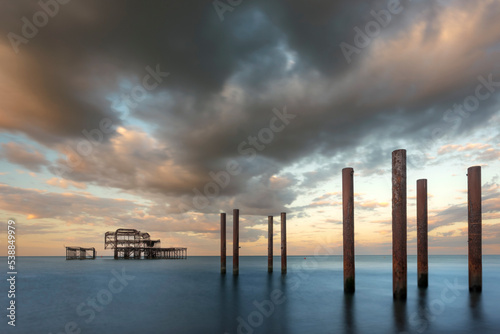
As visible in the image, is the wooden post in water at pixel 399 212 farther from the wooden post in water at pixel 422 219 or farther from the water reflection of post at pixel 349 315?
the wooden post in water at pixel 422 219

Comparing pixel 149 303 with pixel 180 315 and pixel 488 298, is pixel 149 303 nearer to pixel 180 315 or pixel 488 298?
pixel 180 315

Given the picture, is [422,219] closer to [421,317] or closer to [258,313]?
[421,317]

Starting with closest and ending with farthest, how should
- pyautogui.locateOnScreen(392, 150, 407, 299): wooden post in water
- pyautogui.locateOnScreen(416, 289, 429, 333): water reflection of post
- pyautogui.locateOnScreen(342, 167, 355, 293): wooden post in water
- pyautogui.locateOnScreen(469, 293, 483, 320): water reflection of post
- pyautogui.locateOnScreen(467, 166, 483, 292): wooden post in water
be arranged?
pyautogui.locateOnScreen(416, 289, 429, 333): water reflection of post
pyautogui.locateOnScreen(392, 150, 407, 299): wooden post in water
pyautogui.locateOnScreen(469, 293, 483, 320): water reflection of post
pyautogui.locateOnScreen(342, 167, 355, 293): wooden post in water
pyautogui.locateOnScreen(467, 166, 483, 292): wooden post in water

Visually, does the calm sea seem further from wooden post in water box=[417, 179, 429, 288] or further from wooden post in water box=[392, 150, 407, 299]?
wooden post in water box=[417, 179, 429, 288]

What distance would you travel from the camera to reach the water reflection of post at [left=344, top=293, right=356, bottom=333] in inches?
594

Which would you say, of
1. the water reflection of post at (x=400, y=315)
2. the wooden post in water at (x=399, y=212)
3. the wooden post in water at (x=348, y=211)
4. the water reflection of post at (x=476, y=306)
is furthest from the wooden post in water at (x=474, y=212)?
the wooden post in water at (x=348, y=211)

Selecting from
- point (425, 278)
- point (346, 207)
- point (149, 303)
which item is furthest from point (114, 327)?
point (425, 278)

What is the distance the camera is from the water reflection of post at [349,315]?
15086 mm

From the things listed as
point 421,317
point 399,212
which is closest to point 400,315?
point 421,317

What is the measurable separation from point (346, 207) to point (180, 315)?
33.5ft

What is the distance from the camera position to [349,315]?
17422mm

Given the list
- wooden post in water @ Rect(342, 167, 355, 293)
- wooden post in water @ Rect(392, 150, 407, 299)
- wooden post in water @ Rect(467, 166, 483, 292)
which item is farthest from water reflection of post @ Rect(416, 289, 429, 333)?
wooden post in water @ Rect(342, 167, 355, 293)

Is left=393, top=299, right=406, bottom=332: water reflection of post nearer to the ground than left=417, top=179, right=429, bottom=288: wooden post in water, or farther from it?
nearer to the ground

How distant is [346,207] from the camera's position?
1752 centimetres
